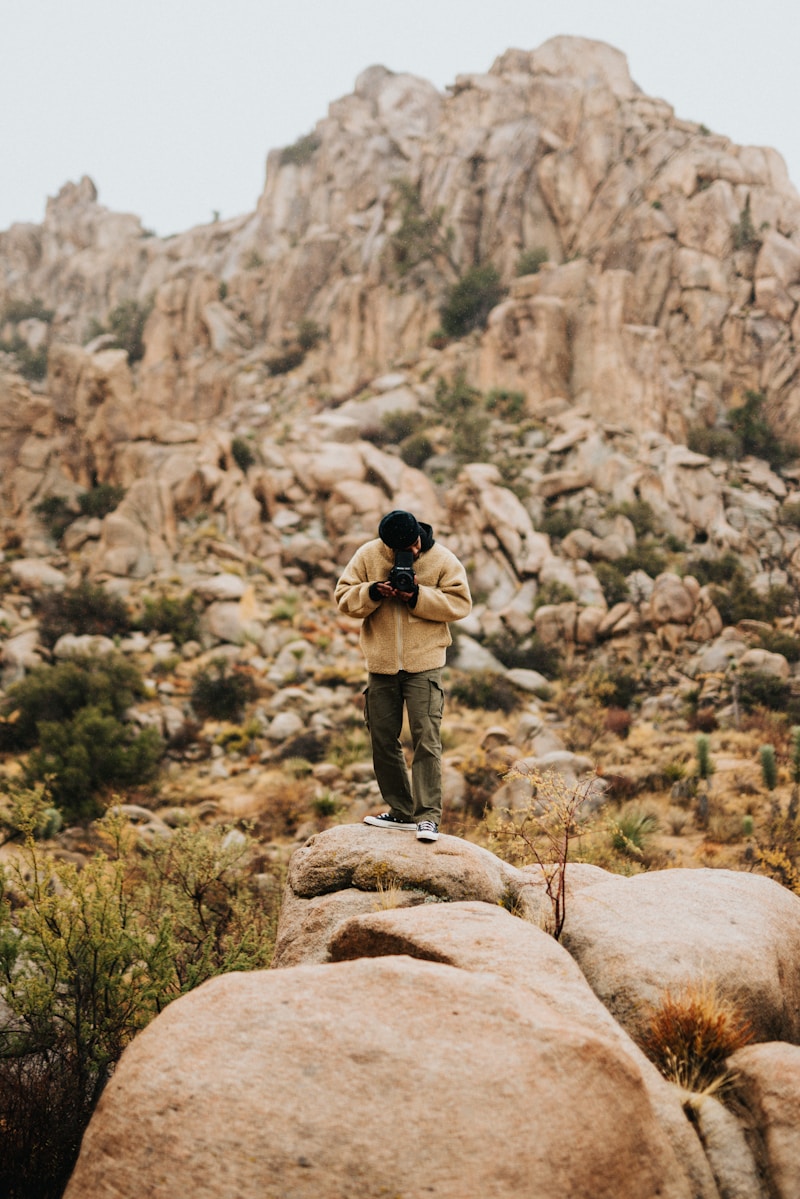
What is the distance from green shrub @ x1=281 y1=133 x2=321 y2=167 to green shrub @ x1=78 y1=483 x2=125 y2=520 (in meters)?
35.4

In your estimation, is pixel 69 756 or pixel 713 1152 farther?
pixel 69 756

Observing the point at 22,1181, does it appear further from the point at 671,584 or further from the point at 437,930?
the point at 671,584

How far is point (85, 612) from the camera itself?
17.5 m

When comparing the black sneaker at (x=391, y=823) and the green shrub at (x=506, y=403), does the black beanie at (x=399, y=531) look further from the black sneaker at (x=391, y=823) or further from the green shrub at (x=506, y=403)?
the green shrub at (x=506, y=403)

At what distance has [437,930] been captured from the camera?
3418 millimetres

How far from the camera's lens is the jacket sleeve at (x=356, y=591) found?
482cm

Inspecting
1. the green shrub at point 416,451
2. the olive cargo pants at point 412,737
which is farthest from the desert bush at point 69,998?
the green shrub at point 416,451

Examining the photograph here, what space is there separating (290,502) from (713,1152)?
21891 mm

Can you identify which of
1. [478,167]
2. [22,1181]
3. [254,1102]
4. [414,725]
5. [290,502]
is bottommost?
[22,1181]

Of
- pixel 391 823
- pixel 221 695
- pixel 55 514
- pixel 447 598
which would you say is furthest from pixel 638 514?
pixel 391 823

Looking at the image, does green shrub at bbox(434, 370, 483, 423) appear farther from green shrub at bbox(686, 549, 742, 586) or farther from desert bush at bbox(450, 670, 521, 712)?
desert bush at bbox(450, 670, 521, 712)

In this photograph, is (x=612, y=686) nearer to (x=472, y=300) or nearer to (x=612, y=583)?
(x=612, y=583)

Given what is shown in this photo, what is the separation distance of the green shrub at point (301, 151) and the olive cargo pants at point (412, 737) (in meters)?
51.5

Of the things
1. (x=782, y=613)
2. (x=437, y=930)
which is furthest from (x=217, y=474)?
(x=437, y=930)
